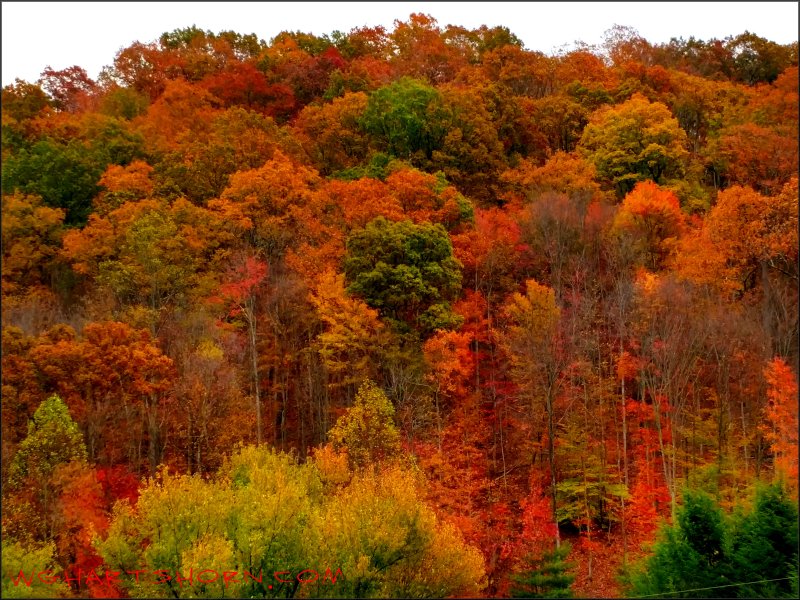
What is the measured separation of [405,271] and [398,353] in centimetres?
299

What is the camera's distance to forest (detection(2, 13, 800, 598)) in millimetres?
18422

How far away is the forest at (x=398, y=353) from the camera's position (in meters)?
18.4

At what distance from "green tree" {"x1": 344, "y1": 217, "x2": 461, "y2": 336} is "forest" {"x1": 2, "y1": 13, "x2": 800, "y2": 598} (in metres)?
0.11

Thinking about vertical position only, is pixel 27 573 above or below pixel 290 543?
above

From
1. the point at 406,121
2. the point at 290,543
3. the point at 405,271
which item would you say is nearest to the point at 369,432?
the point at 405,271

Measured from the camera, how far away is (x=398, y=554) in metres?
18.6

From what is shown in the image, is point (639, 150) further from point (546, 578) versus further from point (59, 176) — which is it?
point (59, 176)

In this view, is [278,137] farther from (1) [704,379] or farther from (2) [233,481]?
(1) [704,379]

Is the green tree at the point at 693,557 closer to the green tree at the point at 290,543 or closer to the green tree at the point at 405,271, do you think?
the green tree at the point at 290,543

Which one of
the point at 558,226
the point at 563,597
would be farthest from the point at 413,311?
the point at 563,597

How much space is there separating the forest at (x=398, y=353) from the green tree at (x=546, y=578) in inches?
3.1

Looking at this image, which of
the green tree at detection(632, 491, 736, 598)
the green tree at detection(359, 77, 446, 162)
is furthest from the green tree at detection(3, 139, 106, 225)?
the green tree at detection(632, 491, 736, 598)

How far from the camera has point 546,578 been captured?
1641 cm

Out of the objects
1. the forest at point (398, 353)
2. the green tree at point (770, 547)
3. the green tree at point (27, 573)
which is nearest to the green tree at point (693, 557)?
the forest at point (398, 353)
